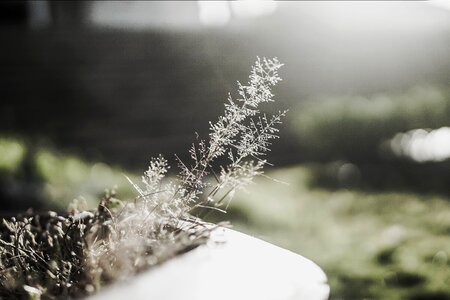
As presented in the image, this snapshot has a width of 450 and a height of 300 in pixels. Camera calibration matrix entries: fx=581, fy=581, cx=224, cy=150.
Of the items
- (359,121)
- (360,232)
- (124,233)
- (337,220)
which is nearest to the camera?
(124,233)

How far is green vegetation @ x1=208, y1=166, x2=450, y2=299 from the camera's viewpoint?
10.0 ft

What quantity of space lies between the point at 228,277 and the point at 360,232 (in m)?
2.77

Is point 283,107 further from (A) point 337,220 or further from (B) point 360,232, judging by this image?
(B) point 360,232

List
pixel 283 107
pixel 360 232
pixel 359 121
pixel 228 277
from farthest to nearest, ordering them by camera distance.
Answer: pixel 283 107, pixel 359 121, pixel 360 232, pixel 228 277

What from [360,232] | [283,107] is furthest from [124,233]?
[283,107]

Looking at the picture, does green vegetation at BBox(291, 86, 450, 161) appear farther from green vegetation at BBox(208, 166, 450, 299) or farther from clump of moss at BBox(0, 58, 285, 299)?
clump of moss at BBox(0, 58, 285, 299)

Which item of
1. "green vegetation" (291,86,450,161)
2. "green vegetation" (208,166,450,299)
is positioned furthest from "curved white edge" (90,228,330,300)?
"green vegetation" (291,86,450,161)

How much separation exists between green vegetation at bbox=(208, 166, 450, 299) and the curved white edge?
185 centimetres

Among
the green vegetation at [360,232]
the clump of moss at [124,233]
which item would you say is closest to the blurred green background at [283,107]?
the green vegetation at [360,232]

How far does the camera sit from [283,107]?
617cm

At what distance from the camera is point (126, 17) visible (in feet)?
21.1

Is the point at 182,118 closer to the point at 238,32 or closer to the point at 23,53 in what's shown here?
the point at 238,32

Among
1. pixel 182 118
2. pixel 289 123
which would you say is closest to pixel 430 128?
pixel 289 123

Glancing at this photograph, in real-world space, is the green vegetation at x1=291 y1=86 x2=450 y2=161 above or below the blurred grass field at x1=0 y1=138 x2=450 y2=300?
above
